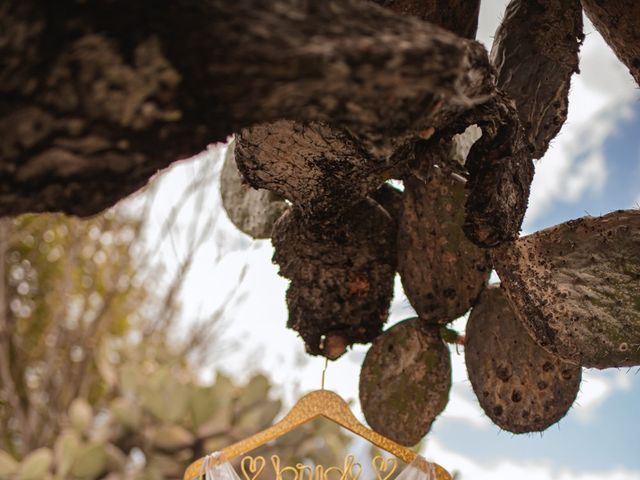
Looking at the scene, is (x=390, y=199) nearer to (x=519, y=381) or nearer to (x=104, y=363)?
(x=519, y=381)

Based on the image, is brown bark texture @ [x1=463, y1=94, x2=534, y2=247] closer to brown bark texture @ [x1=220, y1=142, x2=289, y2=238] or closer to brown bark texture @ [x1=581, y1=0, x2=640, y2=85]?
brown bark texture @ [x1=581, y1=0, x2=640, y2=85]

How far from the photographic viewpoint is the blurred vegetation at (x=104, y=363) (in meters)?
1.92

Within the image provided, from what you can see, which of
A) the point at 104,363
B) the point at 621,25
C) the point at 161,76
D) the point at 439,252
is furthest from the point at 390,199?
the point at 104,363

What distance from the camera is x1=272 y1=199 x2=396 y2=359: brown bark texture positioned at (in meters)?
0.75

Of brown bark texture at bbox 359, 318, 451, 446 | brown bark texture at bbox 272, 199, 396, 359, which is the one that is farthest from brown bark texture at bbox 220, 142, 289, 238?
brown bark texture at bbox 359, 318, 451, 446

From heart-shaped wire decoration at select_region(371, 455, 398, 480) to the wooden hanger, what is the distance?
0.05 ft

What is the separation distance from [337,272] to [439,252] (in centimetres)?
12

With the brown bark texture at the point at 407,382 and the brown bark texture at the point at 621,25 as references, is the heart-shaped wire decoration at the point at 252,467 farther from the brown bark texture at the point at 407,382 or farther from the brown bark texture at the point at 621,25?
the brown bark texture at the point at 621,25

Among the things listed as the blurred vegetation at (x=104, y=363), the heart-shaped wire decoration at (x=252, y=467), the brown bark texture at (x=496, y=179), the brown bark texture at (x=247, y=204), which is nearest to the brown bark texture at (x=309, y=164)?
the brown bark texture at (x=496, y=179)

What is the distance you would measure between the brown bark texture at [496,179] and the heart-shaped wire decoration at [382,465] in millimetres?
352

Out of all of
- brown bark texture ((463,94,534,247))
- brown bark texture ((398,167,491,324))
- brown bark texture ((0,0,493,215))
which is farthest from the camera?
brown bark texture ((398,167,491,324))

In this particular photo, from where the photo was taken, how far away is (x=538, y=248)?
2.12 feet

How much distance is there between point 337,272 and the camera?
765 millimetres

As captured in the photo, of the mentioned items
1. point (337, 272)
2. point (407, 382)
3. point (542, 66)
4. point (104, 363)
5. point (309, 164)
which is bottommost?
point (104, 363)
